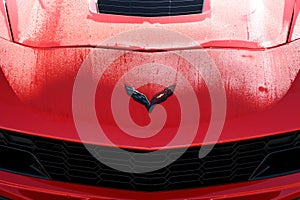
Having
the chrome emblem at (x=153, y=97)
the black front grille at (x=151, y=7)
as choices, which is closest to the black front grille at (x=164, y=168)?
the chrome emblem at (x=153, y=97)

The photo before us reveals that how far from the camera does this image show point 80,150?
315 centimetres

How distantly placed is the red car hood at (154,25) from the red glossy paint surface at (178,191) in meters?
0.61

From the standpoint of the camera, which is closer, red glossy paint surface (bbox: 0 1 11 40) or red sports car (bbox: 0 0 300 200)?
red sports car (bbox: 0 0 300 200)

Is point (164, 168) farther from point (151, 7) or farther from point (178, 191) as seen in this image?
point (151, 7)

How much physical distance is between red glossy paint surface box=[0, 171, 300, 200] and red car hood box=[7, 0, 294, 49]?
61 cm

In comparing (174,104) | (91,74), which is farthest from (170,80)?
(91,74)

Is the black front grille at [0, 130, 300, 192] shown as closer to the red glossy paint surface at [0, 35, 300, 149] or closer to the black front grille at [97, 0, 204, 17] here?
the red glossy paint surface at [0, 35, 300, 149]

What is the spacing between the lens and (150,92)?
10.1 ft

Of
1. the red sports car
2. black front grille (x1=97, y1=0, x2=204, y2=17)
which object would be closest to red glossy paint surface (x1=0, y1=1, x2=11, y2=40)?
the red sports car

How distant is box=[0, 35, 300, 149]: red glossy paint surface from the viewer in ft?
Answer: 10.0

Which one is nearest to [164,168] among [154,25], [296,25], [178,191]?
[178,191]

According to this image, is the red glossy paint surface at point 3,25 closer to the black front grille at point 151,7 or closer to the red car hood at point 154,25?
the red car hood at point 154,25

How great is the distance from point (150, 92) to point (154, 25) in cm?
47

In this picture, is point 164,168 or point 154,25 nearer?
point 164,168
